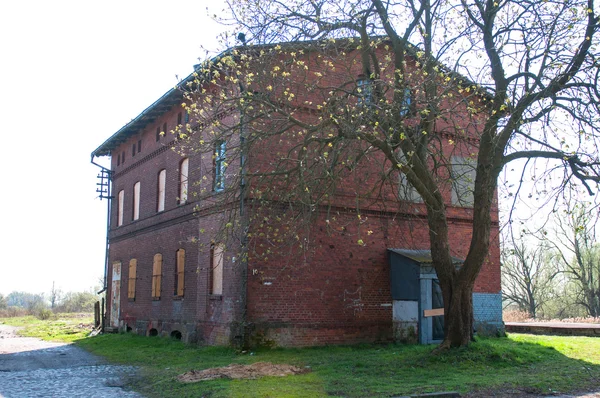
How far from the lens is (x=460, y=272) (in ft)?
43.6

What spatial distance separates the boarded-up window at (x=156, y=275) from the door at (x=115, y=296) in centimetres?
428

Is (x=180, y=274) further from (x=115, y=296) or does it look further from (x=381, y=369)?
(x=381, y=369)

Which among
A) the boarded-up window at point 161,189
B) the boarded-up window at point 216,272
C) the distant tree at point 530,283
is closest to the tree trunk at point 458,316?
the boarded-up window at point 216,272

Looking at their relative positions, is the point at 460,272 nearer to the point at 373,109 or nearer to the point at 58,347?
the point at 373,109

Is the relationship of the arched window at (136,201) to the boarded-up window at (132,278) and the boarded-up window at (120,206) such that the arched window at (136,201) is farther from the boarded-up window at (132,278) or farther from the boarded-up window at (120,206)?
the boarded-up window at (132,278)

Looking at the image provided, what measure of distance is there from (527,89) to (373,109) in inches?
124

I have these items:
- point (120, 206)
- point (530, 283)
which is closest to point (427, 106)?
point (120, 206)

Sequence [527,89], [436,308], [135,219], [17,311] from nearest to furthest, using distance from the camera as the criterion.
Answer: [527,89], [436,308], [135,219], [17,311]

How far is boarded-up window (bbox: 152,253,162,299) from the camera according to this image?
22109 mm

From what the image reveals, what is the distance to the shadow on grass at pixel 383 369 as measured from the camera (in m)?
10.1

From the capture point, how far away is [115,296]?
26672mm

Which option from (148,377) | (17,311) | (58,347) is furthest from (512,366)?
(17,311)

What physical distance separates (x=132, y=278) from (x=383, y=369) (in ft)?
50.5

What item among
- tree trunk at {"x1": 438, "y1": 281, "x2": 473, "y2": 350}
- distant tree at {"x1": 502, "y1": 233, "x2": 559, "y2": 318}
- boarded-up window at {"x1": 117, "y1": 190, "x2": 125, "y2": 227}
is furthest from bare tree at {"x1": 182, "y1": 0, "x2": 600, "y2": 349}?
distant tree at {"x1": 502, "y1": 233, "x2": 559, "y2": 318}
